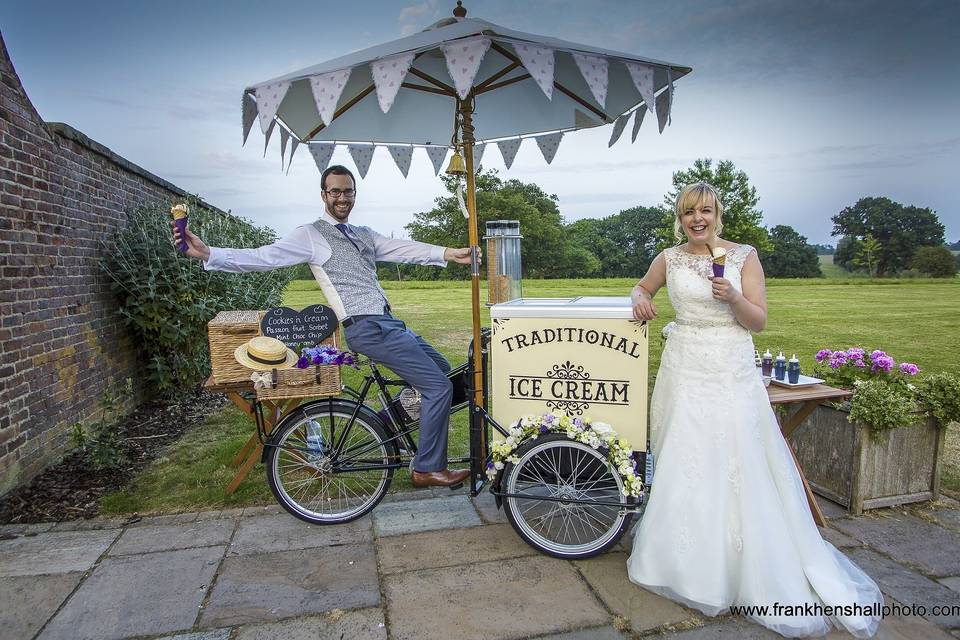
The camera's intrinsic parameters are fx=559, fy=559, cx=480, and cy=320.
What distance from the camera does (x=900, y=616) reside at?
2482 millimetres

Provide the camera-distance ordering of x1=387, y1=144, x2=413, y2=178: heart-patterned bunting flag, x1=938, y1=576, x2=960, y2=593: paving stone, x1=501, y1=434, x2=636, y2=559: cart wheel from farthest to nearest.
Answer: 1. x1=387, y1=144, x2=413, y2=178: heart-patterned bunting flag
2. x1=501, y1=434, x2=636, y2=559: cart wheel
3. x1=938, y1=576, x2=960, y2=593: paving stone

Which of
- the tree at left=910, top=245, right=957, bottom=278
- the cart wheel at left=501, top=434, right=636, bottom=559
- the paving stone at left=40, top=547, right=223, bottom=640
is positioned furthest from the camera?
the tree at left=910, top=245, right=957, bottom=278

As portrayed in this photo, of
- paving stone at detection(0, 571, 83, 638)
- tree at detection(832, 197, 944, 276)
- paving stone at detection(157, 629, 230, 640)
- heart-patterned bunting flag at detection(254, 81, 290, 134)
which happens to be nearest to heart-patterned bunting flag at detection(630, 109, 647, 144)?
heart-patterned bunting flag at detection(254, 81, 290, 134)

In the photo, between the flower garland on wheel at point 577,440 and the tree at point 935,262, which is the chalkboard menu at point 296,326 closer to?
the flower garland on wheel at point 577,440

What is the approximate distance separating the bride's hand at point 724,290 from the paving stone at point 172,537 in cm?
304

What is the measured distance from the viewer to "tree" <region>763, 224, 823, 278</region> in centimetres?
5903

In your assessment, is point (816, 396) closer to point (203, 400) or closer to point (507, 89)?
point (507, 89)

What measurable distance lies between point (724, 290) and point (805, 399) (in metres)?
1.22

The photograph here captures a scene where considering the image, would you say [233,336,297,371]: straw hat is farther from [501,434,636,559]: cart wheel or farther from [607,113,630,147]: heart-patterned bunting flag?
[607,113,630,147]: heart-patterned bunting flag

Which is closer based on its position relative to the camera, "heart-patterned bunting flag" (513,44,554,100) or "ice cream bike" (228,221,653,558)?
"heart-patterned bunting flag" (513,44,554,100)

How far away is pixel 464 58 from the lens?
106 inches

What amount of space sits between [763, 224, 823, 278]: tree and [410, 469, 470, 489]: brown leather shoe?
62.2 metres

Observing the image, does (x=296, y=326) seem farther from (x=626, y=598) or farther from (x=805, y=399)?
(x=805, y=399)

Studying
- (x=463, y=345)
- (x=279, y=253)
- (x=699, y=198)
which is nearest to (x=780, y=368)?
(x=699, y=198)
